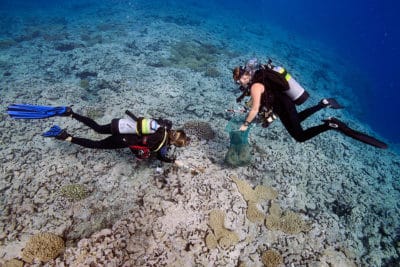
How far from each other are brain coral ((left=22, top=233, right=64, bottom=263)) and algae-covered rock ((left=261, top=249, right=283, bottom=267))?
426 centimetres

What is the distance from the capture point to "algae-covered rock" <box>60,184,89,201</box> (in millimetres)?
6172

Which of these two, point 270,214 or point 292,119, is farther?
point 270,214

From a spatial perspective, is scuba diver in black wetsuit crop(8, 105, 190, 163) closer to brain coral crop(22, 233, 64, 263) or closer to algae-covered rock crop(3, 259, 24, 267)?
brain coral crop(22, 233, 64, 263)

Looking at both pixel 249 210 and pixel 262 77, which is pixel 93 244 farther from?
pixel 262 77

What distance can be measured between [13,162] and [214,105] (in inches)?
276

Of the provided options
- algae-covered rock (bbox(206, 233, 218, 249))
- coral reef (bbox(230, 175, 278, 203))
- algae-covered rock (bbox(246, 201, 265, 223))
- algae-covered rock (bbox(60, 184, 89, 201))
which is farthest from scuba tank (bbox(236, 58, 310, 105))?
algae-covered rock (bbox(60, 184, 89, 201))

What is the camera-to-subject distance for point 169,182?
671cm

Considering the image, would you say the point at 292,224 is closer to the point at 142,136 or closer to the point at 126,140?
the point at 142,136

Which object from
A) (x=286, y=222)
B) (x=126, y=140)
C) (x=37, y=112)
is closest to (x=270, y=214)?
(x=286, y=222)

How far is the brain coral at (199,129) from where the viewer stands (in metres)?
8.55

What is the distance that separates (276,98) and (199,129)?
327cm

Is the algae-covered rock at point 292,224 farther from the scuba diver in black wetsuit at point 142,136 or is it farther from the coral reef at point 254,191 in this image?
the scuba diver in black wetsuit at point 142,136

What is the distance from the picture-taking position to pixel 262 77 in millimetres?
5516

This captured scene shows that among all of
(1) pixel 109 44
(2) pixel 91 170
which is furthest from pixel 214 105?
(1) pixel 109 44
